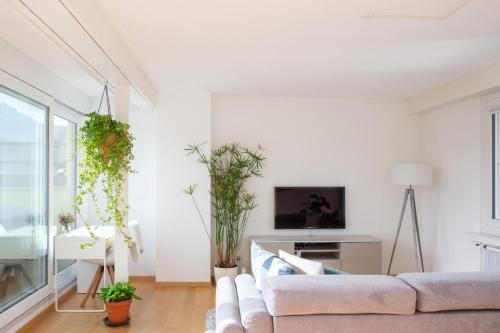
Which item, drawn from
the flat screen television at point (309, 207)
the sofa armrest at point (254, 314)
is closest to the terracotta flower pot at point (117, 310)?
the sofa armrest at point (254, 314)

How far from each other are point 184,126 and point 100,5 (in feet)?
9.37

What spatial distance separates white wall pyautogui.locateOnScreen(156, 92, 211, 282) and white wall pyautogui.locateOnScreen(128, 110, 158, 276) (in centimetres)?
41

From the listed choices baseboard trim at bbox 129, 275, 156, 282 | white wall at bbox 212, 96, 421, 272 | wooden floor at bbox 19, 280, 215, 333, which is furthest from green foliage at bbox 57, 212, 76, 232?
white wall at bbox 212, 96, 421, 272

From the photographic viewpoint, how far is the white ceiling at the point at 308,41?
9.51 feet

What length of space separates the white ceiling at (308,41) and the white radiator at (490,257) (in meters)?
1.88

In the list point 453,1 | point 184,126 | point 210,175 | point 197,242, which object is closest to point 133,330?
point 197,242

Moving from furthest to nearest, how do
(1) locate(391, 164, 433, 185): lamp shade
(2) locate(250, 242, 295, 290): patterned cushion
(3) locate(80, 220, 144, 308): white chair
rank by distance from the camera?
(1) locate(391, 164, 433, 185): lamp shade → (3) locate(80, 220, 144, 308): white chair → (2) locate(250, 242, 295, 290): patterned cushion

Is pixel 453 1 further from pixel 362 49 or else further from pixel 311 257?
pixel 311 257

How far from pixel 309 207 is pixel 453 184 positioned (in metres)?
1.84

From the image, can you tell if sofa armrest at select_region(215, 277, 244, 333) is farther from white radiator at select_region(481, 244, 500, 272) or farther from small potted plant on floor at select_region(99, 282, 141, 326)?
white radiator at select_region(481, 244, 500, 272)

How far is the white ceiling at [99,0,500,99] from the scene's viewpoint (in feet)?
9.51

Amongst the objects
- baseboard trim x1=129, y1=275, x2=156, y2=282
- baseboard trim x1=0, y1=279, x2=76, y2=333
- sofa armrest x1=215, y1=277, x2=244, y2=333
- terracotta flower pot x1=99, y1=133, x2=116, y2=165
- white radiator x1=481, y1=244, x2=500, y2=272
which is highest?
terracotta flower pot x1=99, y1=133, x2=116, y2=165

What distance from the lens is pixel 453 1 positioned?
9.03 ft

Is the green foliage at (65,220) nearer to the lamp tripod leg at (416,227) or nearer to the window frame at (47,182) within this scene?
the window frame at (47,182)
